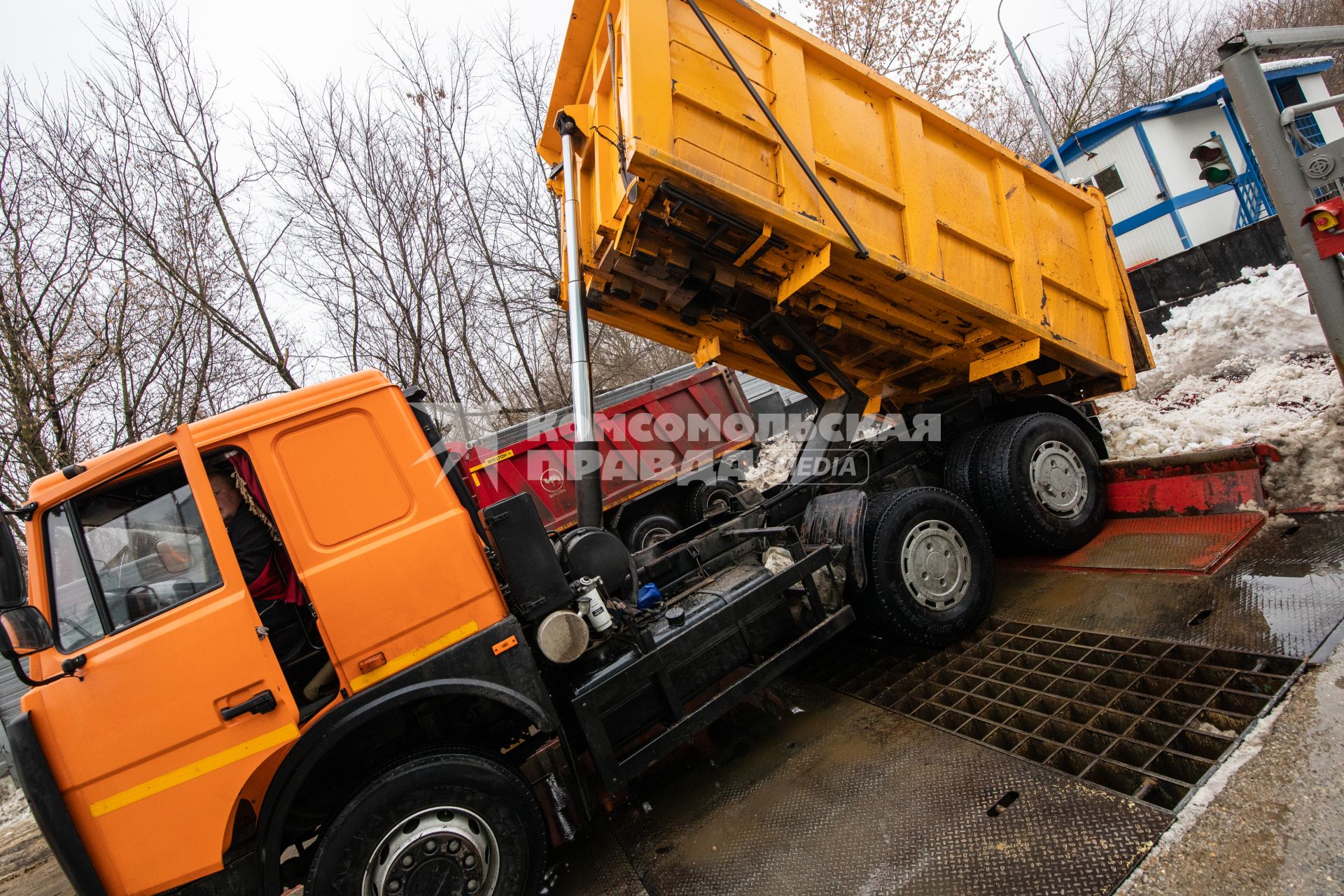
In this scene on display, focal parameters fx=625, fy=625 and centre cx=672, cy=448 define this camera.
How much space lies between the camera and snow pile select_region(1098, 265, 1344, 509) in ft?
12.7

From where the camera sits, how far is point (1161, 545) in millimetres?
4090

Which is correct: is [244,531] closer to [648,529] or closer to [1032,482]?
[1032,482]

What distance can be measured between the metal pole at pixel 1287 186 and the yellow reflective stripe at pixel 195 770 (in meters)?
5.65

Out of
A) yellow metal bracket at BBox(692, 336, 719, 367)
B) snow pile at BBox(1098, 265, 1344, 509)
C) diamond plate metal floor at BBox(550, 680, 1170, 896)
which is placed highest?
yellow metal bracket at BBox(692, 336, 719, 367)

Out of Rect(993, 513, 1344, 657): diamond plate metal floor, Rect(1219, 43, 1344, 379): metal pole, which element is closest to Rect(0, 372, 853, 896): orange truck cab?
Rect(993, 513, 1344, 657): diamond plate metal floor

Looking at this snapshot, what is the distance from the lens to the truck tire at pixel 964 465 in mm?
4555

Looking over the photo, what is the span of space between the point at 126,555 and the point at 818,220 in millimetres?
3461

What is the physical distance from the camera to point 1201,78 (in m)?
22.3

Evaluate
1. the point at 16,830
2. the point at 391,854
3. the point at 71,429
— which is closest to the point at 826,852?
the point at 391,854

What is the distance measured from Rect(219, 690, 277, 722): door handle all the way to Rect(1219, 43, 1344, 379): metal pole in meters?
5.62

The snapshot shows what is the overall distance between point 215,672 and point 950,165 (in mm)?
4758

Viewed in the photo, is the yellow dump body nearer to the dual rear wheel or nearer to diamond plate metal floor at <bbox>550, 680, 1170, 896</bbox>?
the dual rear wheel

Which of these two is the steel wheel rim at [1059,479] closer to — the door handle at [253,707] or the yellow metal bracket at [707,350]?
the yellow metal bracket at [707,350]

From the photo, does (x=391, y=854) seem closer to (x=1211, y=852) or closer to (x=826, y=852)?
(x=826, y=852)
